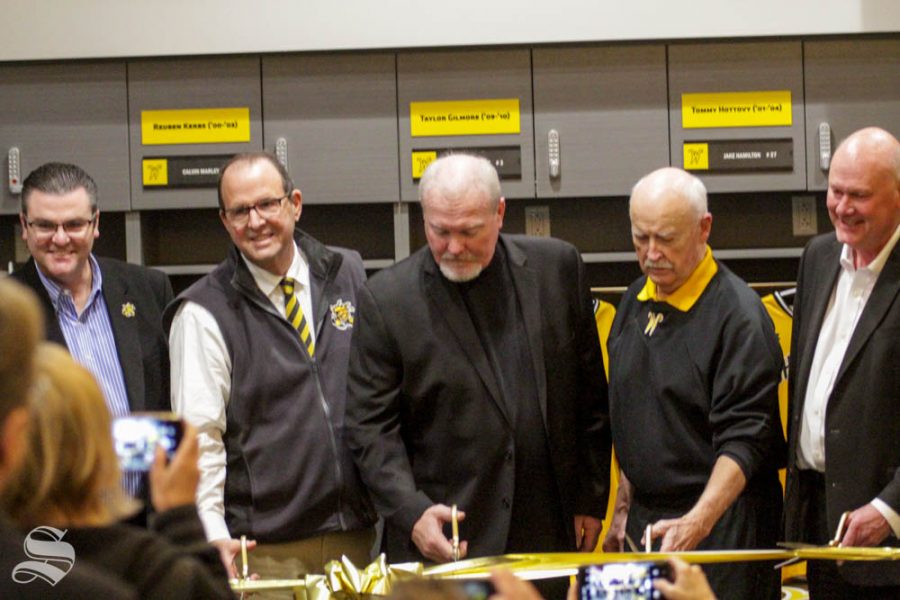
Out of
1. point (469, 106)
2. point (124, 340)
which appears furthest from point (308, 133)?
point (124, 340)

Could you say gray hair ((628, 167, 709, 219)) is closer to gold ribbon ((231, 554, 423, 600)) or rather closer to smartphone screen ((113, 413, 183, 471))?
gold ribbon ((231, 554, 423, 600))

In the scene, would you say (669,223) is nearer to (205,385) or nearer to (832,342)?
(832,342)

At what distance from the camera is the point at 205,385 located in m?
3.14

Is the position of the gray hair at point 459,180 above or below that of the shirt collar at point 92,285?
above

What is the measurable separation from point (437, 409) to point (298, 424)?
0.39 m

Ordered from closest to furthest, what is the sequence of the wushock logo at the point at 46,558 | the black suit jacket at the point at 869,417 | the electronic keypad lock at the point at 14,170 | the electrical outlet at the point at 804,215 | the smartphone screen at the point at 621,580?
the wushock logo at the point at 46,558, the smartphone screen at the point at 621,580, the black suit jacket at the point at 869,417, the electronic keypad lock at the point at 14,170, the electrical outlet at the point at 804,215

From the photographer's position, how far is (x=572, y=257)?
325cm

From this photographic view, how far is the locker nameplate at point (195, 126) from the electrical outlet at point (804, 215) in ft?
8.47

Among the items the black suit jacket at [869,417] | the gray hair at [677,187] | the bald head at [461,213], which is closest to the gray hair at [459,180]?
the bald head at [461,213]

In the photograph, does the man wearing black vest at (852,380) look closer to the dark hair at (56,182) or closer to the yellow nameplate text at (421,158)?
the dark hair at (56,182)

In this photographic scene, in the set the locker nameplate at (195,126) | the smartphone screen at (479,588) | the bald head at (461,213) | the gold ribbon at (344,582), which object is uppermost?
the locker nameplate at (195,126)

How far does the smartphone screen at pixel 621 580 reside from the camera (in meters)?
1.67

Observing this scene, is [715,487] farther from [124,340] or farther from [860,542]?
[124,340]

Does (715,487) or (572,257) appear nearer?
(715,487)
